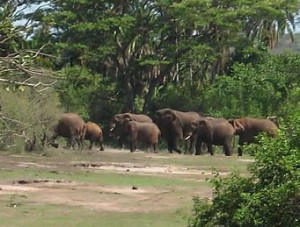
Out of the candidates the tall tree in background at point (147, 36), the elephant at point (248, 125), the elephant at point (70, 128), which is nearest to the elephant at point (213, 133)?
the elephant at point (248, 125)

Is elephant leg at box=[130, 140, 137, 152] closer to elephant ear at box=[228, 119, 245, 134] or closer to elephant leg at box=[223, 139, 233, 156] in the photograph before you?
elephant leg at box=[223, 139, 233, 156]

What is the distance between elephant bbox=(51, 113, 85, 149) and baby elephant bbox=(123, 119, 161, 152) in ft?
7.43

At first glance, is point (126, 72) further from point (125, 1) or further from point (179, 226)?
point (179, 226)

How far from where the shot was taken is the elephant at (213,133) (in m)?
38.7

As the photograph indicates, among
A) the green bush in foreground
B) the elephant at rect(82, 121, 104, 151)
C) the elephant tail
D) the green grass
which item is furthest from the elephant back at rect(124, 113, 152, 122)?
the green bush in foreground

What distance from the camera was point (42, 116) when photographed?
32000mm

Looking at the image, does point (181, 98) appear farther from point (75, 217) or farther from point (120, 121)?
point (75, 217)

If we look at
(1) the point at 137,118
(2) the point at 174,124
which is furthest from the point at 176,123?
(1) the point at 137,118

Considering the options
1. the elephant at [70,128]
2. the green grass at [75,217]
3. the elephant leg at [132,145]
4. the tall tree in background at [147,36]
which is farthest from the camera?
the tall tree in background at [147,36]

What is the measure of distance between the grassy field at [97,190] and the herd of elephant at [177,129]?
25.1ft

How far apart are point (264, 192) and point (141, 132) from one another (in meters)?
29.6

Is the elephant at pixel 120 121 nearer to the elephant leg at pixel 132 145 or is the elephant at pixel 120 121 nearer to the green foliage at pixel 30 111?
the elephant leg at pixel 132 145

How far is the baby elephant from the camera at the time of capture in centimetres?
3853

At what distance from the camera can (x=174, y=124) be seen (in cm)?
4069
